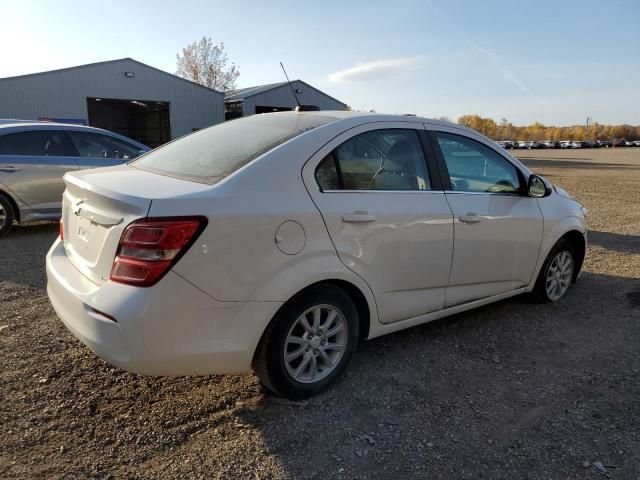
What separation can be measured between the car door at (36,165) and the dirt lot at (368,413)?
362 cm

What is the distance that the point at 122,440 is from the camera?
2.59 m

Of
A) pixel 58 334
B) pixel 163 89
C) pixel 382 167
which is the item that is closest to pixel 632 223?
pixel 382 167

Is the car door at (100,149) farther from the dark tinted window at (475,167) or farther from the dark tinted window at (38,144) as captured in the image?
the dark tinted window at (475,167)

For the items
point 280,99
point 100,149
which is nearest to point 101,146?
point 100,149

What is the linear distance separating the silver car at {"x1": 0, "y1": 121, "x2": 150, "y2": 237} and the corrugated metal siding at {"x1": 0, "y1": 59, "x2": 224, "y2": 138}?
64.7 feet

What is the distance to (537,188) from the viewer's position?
4383mm

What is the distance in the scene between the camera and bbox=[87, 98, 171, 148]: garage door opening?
34.9 metres

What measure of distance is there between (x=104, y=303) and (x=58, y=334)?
1.72 metres

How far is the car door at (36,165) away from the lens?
7117mm

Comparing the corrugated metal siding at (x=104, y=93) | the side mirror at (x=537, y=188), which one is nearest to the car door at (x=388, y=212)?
the side mirror at (x=537, y=188)

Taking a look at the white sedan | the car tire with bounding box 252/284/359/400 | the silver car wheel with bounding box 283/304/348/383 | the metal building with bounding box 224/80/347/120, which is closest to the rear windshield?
the white sedan

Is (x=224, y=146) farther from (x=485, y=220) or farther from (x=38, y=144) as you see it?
(x=38, y=144)

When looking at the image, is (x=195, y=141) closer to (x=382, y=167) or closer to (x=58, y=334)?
(x=382, y=167)

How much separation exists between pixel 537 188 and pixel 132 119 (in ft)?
131
